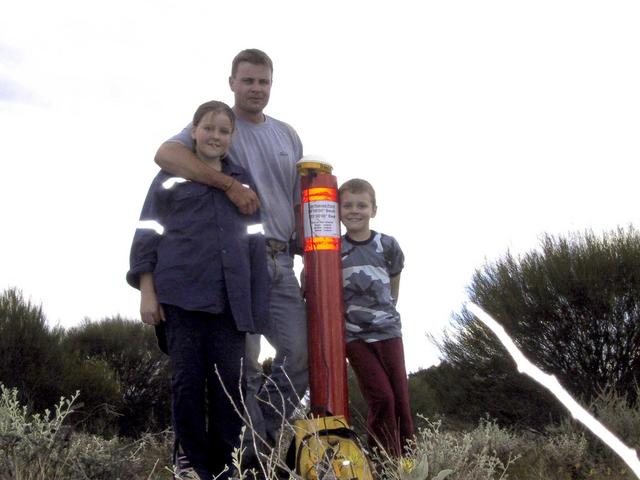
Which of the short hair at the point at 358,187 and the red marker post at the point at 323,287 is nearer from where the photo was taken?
the red marker post at the point at 323,287

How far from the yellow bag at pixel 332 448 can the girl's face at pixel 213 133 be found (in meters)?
1.17

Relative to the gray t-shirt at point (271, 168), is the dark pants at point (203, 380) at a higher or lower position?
lower

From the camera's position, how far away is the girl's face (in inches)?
139

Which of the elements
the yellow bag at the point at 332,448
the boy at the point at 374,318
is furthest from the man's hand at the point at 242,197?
the boy at the point at 374,318

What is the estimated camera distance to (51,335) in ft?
39.3

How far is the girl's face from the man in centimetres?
16

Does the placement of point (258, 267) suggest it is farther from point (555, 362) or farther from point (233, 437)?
point (555, 362)

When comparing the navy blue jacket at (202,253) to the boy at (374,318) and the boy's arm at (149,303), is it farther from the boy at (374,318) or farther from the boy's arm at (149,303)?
the boy at (374,318)

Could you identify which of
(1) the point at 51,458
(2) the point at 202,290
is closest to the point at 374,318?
(2) the point at 202,290

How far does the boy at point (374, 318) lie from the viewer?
13.7 ft

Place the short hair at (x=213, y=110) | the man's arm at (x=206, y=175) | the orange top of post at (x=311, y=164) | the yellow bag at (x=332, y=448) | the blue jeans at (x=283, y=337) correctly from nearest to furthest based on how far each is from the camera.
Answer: the yellow bag at (x=332, y=448) → the man's arm at (x=206, y=175) → the short hair at (x=213, y=110) → the blue jeans at (x=283, y=337) → the orange top of post at (x=311, y=164)

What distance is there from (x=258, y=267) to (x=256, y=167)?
0.62 m

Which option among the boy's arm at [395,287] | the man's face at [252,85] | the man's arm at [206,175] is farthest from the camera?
the boy's arm at [395,287]

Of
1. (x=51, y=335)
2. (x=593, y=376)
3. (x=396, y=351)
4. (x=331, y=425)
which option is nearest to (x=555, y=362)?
(x=593, y=376)
